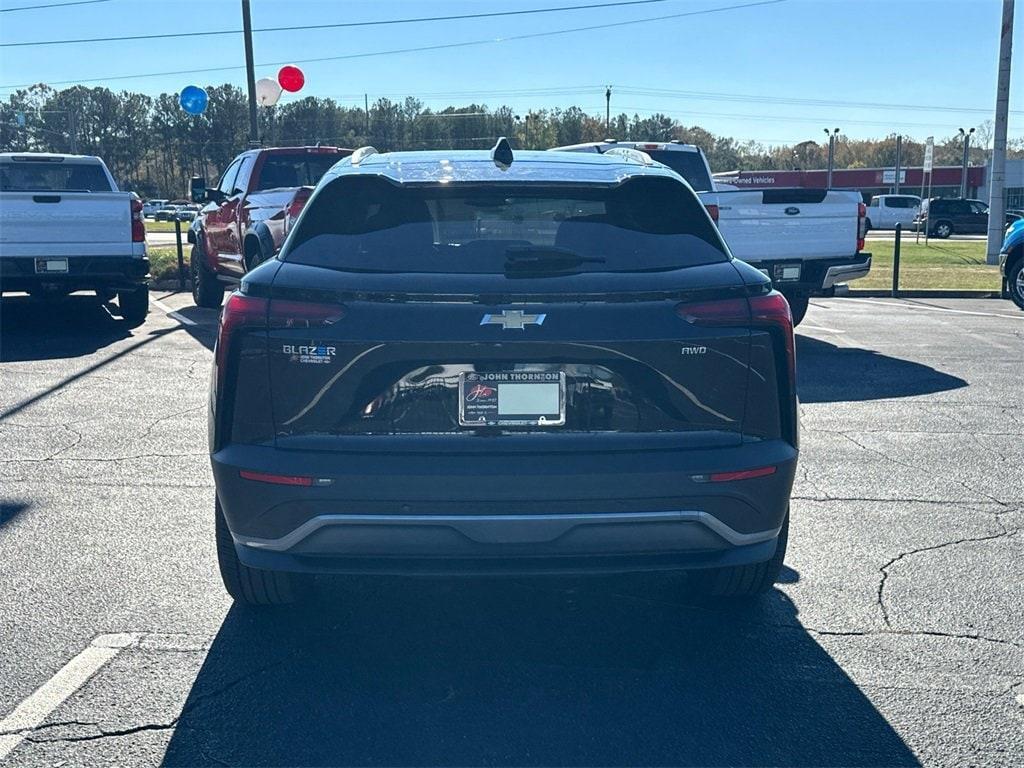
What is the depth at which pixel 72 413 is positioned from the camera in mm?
8727

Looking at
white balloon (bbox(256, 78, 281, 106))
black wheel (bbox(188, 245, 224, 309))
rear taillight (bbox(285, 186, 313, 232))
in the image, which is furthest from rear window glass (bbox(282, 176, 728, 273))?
white balloon (bbox(256, 78, 281, 106))

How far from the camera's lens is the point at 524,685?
12.7 feet

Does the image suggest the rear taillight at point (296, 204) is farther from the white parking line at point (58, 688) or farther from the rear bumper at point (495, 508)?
the rear bumper at point (495, 508)

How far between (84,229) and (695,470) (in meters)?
11.0

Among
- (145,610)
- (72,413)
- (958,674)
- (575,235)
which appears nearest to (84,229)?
(72,413)

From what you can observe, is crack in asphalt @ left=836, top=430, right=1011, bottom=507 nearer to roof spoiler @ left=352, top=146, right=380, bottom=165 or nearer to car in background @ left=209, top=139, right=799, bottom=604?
car in background @ left=209, top=139, right=799, bottom=604

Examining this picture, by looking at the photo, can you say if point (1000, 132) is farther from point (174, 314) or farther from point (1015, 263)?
point (174, 314)

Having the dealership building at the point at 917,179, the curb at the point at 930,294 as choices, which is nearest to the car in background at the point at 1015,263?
the curb at the point at 930,294

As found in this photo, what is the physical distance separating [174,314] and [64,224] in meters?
2.79

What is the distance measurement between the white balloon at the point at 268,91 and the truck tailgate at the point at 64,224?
9.45 meters

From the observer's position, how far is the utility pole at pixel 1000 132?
2620 cm

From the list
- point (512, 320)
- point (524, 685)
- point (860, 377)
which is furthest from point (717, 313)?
point (860, 377)

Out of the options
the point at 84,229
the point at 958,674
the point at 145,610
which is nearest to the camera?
the point at 958,674

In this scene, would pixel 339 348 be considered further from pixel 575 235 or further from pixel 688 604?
pixel 688 604
